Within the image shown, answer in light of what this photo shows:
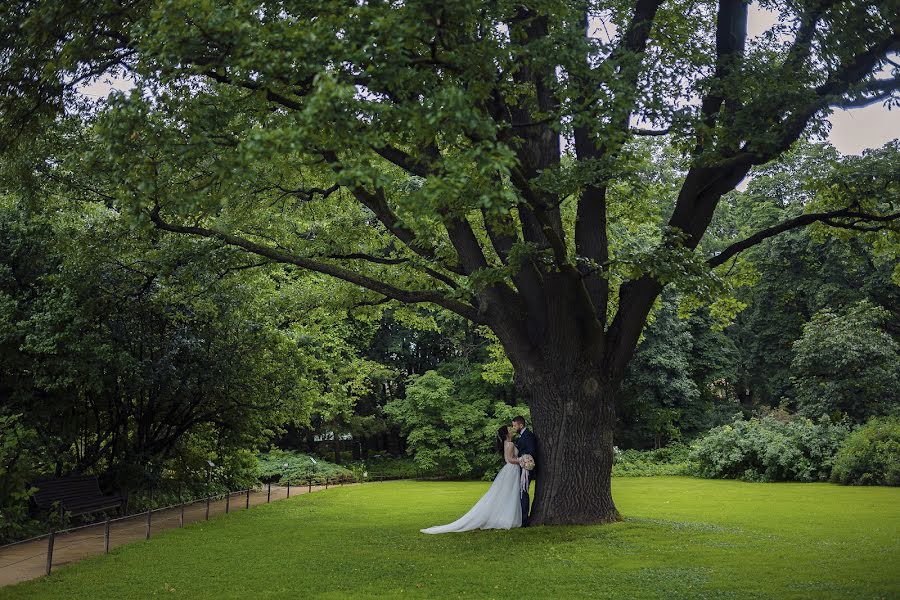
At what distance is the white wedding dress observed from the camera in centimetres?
1185

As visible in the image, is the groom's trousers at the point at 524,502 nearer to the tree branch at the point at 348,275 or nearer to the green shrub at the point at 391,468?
the tree branch at the point at 348,275

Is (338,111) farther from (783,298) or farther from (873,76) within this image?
(783,298)

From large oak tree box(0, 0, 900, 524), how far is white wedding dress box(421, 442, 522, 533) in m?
0.43

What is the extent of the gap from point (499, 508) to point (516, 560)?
2824 mm

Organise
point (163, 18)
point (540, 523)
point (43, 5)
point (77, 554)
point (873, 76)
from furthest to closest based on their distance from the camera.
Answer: point (540, 523) → point (77, 554) → point (873, 76) → point (43, 5) → point (163, 18)

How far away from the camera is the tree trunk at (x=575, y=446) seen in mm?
11102

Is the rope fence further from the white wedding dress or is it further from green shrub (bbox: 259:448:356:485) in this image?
green shrub (bbox: 259:448:356:485)

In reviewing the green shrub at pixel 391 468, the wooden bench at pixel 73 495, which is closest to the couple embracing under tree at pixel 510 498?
the wooden bench at pixel 73 495

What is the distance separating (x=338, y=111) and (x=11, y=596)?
5668 mm

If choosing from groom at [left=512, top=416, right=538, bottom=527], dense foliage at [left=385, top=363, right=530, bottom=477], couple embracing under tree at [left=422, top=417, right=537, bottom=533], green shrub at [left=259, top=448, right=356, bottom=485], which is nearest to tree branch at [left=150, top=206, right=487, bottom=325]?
groom at [left=512, top=416, right=538, bottom=527]

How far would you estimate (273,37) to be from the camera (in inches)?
278

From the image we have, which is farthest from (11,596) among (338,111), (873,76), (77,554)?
(873,76)

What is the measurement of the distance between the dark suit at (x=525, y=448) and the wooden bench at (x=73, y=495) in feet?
22.7

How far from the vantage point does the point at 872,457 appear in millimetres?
20766
